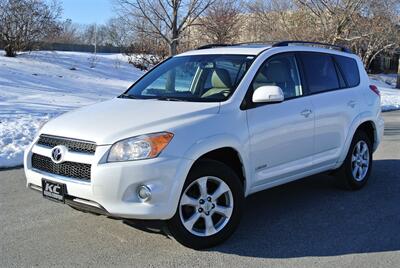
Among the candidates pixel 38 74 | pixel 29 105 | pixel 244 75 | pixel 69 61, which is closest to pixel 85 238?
pixel 244 75

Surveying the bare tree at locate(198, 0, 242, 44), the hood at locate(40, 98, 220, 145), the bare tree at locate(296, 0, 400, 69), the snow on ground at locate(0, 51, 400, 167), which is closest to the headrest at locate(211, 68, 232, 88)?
the hood at locate(40, 98, 220, 145)

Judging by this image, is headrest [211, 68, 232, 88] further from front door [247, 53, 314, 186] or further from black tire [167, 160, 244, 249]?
black tire [167, 160, 244, 249]

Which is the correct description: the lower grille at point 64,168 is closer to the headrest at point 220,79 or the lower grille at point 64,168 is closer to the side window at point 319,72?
the headrest at point 220,79

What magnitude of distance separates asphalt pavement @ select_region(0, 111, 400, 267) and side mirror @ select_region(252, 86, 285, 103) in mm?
1264

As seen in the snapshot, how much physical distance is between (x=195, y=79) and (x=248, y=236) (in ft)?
5.58

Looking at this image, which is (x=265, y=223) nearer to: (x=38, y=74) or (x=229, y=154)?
(x=229, y=154)

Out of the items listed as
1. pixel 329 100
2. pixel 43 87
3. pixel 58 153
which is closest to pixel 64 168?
pixel 58 153

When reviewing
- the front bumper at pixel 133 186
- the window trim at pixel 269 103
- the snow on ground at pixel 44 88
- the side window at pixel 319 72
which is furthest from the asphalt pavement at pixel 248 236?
the snow on ground at pixel 44 88

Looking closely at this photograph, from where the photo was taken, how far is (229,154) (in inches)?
184

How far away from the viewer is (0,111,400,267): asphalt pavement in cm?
418

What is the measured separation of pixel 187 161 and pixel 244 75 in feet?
4.13

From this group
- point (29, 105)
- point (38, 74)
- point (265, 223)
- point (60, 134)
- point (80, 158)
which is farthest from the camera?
point (38, 74)

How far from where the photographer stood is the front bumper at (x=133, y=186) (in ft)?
13.1

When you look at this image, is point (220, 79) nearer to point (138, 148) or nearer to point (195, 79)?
point (195, 79)
